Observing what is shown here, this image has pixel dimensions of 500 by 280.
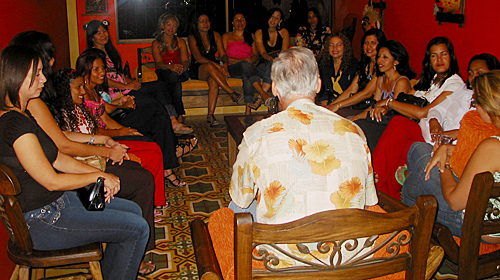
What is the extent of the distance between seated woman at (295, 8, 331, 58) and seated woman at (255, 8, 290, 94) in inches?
8.8

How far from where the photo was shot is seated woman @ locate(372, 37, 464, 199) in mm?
3232

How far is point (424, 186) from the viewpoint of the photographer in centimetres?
255

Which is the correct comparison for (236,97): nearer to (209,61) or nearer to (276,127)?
(209,61)

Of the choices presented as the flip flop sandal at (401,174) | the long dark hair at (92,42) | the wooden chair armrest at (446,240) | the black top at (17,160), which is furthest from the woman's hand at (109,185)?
the long dark hair at (92,42)

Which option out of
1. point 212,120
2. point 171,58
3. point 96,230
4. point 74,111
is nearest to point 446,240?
point 96,230

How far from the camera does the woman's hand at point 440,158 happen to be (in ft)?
8.02

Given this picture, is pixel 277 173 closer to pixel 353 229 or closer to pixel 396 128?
pixel 353 229

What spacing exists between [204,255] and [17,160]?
3.01 ft

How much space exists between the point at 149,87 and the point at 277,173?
3.62 meters

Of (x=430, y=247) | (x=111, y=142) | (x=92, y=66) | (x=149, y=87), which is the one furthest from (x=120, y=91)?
(x=430, y=247)

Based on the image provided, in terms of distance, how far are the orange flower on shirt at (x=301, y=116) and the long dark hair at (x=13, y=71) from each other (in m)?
1.15

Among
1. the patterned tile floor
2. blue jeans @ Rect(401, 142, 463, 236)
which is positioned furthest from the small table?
blue jeans @ Rect(401, 142, 463, 236)

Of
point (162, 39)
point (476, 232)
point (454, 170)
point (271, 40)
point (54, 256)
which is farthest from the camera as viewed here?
point (271, 40)

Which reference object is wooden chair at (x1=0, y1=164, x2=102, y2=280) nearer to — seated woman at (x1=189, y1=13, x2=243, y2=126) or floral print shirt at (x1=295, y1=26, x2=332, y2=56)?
seated woman at (x1=189, y1=13, x2=243, y2=126)
